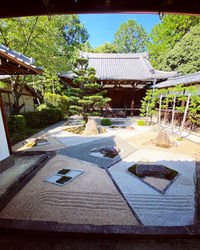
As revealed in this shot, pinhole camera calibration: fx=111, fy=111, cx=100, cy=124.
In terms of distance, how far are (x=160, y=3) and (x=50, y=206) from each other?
145 inches

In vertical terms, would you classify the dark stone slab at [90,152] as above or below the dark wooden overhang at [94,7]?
below

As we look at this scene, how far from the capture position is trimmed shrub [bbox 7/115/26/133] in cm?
609

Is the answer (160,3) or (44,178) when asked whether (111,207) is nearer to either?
(44,178)

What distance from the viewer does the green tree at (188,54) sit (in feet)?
39.9

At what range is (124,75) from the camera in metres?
11.0

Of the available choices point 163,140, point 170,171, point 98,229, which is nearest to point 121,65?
point 163,140

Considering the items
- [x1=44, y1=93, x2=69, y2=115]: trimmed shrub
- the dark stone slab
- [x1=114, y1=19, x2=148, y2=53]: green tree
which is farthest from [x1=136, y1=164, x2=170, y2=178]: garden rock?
[x1=114, y1=19, x2=148, y2=53]: green tree

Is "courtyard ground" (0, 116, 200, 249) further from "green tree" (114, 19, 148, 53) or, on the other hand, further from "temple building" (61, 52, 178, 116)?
"green tree" (114, 19, 148, 53)

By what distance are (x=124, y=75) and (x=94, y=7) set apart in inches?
406

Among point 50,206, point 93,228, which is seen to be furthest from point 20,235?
point 93,228

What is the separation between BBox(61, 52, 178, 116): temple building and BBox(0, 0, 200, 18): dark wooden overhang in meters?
8.93

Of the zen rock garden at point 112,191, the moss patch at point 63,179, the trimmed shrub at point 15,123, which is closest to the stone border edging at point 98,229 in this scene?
the zen rock garden at point 112,191

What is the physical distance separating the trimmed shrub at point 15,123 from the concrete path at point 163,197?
19.5ft

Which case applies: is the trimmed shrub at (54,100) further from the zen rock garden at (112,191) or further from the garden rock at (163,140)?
the garden rock at (163,140)
